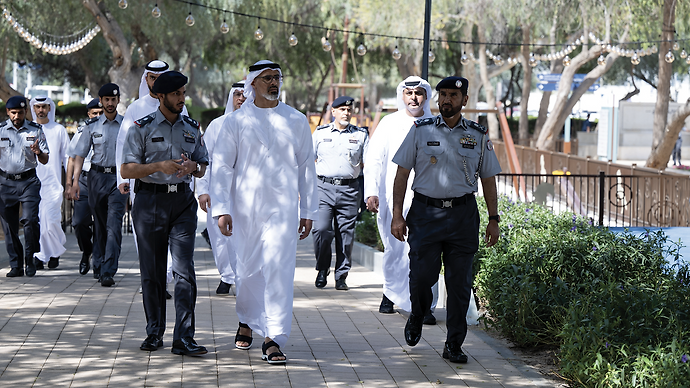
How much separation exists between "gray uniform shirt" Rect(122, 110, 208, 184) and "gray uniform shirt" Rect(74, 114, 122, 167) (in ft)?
11.0

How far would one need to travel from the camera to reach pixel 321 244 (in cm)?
984

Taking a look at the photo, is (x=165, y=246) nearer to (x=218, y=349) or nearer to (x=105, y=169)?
(x=218, y=349)

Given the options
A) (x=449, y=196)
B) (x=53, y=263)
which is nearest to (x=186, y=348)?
(x=449, y=196)

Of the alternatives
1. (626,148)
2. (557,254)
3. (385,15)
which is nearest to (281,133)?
(557,254)

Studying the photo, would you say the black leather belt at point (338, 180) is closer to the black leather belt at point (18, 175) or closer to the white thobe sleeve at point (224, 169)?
the black leather belt at point (18, 175)

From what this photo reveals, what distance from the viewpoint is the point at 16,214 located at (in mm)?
10281

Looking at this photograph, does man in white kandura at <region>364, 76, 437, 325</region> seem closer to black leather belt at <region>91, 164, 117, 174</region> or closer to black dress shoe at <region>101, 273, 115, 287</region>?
black leather belt at <region>91, 164, 117, 174</region>

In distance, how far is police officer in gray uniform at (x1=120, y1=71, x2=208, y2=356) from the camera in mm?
6168

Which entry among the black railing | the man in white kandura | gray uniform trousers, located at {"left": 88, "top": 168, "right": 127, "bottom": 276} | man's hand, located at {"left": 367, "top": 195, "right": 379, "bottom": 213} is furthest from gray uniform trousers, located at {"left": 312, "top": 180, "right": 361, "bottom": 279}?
the black railing

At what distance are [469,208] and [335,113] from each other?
13.2 ft

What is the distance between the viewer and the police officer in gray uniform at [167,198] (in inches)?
243

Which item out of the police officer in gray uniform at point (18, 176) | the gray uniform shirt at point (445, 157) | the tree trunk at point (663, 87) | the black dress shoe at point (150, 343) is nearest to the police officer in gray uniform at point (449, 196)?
the gray uniform shirt at point (445, 157)

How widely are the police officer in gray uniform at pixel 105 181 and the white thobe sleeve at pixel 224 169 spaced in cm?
347

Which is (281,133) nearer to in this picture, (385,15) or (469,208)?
(469,208)
